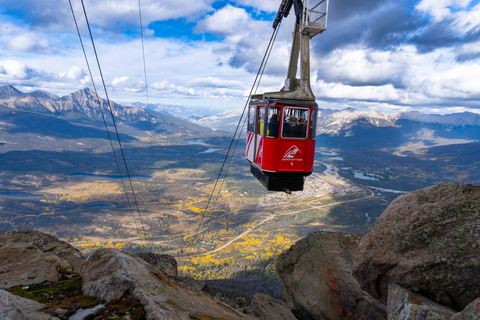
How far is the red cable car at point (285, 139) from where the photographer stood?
11.4 metres

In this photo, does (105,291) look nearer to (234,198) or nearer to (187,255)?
(187,255)

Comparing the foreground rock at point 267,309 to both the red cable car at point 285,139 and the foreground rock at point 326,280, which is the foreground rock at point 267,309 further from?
the red cable car at point 285,139

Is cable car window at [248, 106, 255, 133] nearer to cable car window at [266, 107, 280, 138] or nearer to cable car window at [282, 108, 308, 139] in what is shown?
cable car window at [266, 107, 280, 138]

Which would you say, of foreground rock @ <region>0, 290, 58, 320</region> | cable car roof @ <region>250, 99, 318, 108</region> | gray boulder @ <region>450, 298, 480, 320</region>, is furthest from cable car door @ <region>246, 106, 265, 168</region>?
foreground rock @ <region>0, 290, 58, 320</region>

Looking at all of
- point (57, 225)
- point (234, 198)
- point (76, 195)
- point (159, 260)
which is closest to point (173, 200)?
point (234, 198)

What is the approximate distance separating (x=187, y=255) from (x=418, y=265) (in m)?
97.4

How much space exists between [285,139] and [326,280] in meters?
8.79

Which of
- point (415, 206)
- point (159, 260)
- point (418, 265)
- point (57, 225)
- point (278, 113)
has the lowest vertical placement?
point (57, 225)

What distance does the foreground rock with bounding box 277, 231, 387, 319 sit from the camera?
1158 cm

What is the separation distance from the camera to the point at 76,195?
171 meters

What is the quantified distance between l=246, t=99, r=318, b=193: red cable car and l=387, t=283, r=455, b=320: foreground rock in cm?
625

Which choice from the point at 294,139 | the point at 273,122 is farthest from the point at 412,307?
the point at 273,122

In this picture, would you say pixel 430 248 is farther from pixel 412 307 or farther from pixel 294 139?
pixel 294 139

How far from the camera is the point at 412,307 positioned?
235 inches
